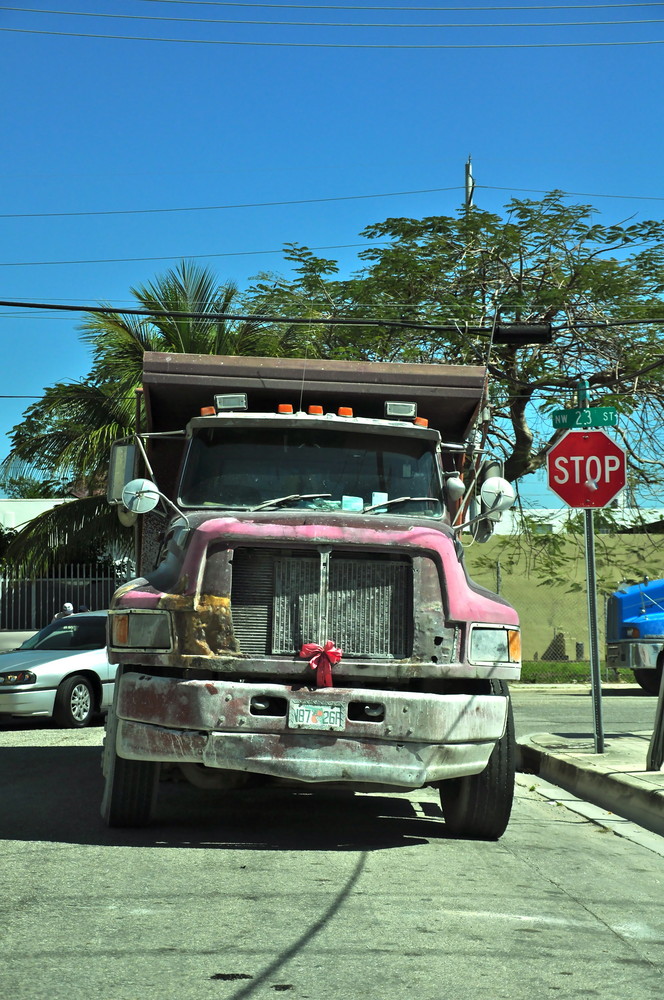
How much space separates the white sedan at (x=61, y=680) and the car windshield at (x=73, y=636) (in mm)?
13

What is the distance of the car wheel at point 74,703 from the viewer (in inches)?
559

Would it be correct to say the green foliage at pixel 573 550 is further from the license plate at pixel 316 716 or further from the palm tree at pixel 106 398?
the license plate at pixel 316 716

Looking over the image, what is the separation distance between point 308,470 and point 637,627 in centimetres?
1035

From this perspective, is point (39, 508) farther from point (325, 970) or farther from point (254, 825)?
point (325, 970)

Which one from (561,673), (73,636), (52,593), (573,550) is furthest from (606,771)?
(52,593)

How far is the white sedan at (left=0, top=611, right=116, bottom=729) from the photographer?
13977 mm

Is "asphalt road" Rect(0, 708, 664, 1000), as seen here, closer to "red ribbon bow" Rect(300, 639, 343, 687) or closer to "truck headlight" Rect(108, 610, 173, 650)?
"red ribbon bow" Rect(300, 639, 343, 687)

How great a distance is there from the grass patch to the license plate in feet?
55.1

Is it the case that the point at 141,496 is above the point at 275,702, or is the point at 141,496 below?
above

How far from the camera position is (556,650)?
2542 cm

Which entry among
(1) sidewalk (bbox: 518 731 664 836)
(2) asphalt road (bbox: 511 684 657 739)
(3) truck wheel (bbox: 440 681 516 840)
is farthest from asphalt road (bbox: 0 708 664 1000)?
(2) asphalt road (bbox: 511 684 657 739)

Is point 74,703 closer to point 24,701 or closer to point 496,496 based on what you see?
point 24,701

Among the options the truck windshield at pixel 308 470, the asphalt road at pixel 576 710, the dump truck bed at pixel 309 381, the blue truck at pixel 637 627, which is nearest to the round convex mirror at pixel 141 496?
the truck windshield at pixel 308 470

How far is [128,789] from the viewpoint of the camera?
7086 millimetres
